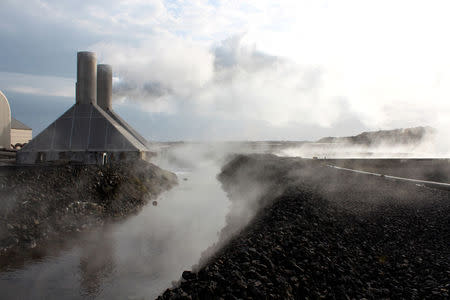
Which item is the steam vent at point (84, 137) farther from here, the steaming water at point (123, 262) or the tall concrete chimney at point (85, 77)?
the steaming water at point (123, 262)

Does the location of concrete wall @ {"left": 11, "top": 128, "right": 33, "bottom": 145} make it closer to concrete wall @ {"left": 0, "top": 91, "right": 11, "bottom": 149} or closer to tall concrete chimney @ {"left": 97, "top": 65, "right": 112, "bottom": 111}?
concrete wall @ {"left": 0, "top": 91, "right": 11, "bottom": 149}

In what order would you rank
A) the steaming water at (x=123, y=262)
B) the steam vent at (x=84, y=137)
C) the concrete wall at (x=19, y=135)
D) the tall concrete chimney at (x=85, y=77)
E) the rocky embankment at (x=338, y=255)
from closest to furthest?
the rocky embankment at (x=338, y=255) < the steaming water at (x=123, y=262) < the steam vent at (x=84, y=137) < the tall concrete chimney at (x=85, y=77) < the concrete wall at (x=19, y=135)

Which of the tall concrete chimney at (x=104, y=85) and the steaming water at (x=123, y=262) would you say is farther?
the tall concrete chimney at (x=104, y=85)

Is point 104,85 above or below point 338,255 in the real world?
above

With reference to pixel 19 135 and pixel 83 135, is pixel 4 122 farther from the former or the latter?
pixel 83 135

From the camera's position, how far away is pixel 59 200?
15.1m

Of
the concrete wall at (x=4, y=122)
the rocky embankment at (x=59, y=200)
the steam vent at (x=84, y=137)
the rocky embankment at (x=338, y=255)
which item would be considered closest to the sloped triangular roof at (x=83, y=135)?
the steam vent at (x=84, y=137)

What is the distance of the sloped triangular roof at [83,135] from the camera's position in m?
29.0

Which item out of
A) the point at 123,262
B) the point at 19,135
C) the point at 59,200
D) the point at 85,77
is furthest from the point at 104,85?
the point at 123,262

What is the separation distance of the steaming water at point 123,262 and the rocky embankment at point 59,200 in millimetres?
1160

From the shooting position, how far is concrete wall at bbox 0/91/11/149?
117ft

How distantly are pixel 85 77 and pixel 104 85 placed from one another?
245 inches

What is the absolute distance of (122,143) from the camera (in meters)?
29.7

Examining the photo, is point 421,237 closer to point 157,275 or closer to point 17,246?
point 157,275
